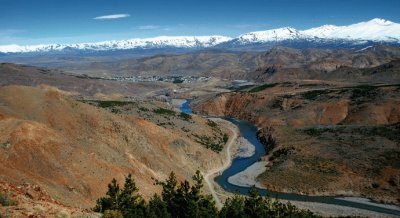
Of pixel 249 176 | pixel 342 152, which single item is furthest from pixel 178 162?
pixel 342 152

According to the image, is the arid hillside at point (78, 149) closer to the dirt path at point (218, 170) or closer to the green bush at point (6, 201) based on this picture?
the dirt path at point (218, 170)

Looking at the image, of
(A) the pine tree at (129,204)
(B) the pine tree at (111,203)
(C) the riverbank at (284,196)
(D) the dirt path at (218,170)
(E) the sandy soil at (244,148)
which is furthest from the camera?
(E) the sandy soil at (244,148)

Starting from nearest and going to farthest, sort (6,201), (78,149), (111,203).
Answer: (6,201), (111,203), (78,149)

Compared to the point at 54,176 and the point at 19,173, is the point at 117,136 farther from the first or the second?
the point at 19,173

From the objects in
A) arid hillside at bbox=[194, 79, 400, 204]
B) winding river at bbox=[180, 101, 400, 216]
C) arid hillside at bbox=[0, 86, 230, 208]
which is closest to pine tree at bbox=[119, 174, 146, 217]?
arid hillside at bbox=[0, 86, 230, 208]

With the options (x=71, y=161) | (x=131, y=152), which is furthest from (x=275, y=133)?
(x=71, y=161)

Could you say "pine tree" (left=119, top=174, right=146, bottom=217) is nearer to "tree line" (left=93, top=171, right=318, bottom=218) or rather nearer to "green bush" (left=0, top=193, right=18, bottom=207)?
"tree line" (left=93, top=171, right=318, bottom=218)

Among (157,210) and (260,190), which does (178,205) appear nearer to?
(157,210)

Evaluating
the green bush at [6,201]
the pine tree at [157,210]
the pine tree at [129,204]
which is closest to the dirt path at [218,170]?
the pine tree at [157,210]

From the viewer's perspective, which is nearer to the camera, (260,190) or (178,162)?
(260,190)
